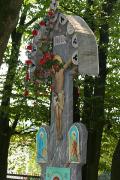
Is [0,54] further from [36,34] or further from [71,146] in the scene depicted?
[36,34]

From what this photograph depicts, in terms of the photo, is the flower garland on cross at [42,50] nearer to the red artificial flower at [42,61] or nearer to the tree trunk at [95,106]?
the red artificial flower at [42,61]

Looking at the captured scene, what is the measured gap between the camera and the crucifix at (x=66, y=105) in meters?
8.47

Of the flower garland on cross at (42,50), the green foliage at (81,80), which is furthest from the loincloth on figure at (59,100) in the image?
the green foliage at (81,80)

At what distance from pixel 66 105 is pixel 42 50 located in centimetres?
159

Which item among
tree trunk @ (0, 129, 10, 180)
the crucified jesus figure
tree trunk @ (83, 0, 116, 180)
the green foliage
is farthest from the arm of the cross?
tree trunk @ (0, 129, 10, 180)

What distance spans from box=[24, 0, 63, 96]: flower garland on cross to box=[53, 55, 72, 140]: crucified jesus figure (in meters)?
0.16

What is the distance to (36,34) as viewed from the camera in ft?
32.7

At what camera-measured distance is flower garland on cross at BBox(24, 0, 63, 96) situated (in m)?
9.49

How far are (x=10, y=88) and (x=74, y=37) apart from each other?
8073 millimetres

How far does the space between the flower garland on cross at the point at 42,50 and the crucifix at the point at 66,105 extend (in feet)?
0.47

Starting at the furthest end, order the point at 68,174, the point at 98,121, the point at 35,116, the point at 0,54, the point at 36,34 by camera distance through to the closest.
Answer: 1. the point at 35,116
2. the point at 98,121
3. the point at 36,34
4. the point at 68,174
5. the point at 0,54

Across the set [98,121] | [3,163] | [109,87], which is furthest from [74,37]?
[3,163]

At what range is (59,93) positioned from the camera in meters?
9.05

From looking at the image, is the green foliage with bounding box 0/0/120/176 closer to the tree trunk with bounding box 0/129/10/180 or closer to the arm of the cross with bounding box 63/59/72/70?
the tree trunk with bounding box 0/129/10/180
